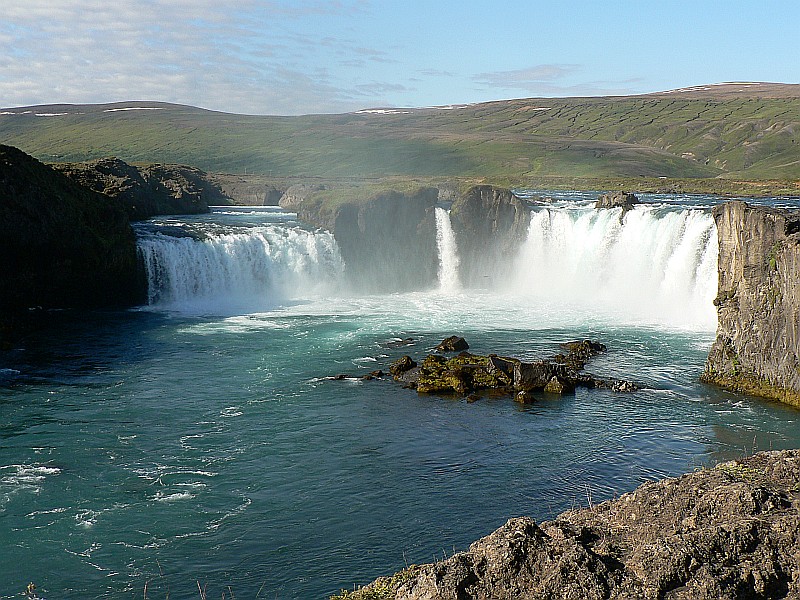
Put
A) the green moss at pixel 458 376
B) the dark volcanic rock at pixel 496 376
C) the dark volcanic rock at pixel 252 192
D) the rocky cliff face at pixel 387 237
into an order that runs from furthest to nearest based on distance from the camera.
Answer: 1. the dark volcanic rock at pixel 252 192
2. the rocky cliff face at pixel 387 237
3. the green moss at pixel 458 376
4. the dark volcanic rock at pixel 496 376

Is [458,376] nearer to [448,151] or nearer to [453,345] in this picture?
[453,345]

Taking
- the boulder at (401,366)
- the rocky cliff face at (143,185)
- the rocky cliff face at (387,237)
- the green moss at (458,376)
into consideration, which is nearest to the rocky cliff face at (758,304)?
the green moss at (458,376)

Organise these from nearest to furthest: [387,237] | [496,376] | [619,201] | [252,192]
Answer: [496,376] → [619,201] → [387,237] → [252,192]

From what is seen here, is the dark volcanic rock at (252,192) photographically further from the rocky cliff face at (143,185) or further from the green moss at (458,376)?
the green moss at (458,376)

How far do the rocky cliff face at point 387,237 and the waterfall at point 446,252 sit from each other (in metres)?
0.38

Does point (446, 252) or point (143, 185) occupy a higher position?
point (143, 185)

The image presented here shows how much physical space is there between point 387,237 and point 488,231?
7509mm

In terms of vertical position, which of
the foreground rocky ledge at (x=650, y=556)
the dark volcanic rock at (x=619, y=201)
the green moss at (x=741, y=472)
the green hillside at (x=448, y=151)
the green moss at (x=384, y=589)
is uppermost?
the green hillside at (x=448, y=151)

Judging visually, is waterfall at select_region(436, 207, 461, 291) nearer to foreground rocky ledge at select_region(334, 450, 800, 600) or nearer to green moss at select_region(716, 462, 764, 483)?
green moss at select_region(716, 462, 764, 483)

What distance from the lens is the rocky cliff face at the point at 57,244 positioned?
1713 inches

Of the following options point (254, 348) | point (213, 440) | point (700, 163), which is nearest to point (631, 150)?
point (700, 163)

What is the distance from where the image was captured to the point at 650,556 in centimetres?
927

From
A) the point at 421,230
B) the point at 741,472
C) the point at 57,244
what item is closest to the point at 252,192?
the point at 421,230

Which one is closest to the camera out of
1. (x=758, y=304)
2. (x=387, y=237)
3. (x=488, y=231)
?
(x=758, y=304)
